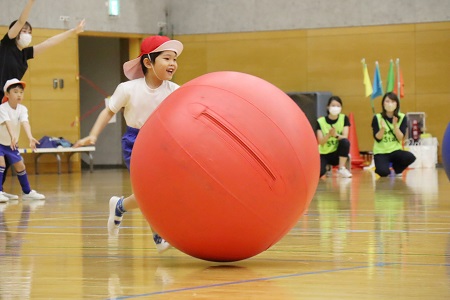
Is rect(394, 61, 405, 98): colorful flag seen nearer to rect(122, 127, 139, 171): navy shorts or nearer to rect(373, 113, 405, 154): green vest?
rect(373, 113, 405, 154): green vest

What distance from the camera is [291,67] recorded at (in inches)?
768

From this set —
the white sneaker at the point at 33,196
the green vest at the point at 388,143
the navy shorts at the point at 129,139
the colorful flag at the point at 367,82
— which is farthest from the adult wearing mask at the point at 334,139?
the navy shorts at the point at 129,139

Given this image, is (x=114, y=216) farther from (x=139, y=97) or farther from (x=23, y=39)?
(x=23, y=39)

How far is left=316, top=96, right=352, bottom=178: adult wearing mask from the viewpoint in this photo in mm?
14484

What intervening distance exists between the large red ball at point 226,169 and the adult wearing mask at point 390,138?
375 inches

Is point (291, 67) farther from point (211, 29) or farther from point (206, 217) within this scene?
point (206, 217)

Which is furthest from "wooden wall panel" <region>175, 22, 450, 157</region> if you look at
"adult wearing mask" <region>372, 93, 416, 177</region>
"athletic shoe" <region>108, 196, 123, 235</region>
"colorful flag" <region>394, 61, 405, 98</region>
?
"athletic shoe" <region>108, 196, 123, 235</region>

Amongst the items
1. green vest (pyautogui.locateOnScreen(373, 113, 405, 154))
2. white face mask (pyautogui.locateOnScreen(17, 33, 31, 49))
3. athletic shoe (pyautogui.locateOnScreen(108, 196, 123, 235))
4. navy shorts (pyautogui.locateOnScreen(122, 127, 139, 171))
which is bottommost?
athletic shoe (pyautogui.locateOnScreen(108, 196, 123, 235))

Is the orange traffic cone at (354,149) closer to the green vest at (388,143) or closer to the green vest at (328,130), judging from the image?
the green vest at (328,130)

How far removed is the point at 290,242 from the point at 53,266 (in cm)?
168

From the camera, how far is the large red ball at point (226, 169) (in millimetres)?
4477

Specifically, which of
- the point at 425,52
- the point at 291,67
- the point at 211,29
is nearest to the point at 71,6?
the point at 211,29

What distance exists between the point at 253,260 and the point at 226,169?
2.70 ft

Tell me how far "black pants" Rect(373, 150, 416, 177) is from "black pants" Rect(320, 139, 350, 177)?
50 cm
